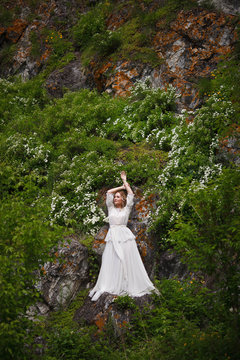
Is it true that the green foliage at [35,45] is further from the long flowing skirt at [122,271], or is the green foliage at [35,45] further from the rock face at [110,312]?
the rock face at [110,312]

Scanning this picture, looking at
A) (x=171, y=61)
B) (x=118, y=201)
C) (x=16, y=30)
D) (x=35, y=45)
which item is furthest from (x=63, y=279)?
(x=16, y=30)

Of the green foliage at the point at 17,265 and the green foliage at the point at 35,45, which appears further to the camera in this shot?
the green foliage at the point at 35,45

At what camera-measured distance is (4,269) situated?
13.8 ft

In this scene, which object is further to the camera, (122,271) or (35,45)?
(35,45)

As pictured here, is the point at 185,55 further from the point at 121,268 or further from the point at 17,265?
the point at 17,265

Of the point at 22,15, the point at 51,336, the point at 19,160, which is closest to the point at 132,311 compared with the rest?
the point at 51,336

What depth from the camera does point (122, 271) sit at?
692 cm

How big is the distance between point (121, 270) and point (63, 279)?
5.66ft

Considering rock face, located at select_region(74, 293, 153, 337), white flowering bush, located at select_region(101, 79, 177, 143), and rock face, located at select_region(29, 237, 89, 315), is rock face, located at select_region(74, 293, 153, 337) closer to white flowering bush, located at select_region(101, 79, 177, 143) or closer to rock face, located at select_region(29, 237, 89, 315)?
rock face, located at select_region(29, 237, 89, 315)

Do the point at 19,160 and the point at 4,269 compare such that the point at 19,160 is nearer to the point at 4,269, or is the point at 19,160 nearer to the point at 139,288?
the point at 139,288

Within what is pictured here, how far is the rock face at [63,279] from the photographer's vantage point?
24.6 feet

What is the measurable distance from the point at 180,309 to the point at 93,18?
17077 mm

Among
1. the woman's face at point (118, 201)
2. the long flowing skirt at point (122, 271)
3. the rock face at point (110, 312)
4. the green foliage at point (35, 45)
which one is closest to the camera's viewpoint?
the rock face at point (110, 312)

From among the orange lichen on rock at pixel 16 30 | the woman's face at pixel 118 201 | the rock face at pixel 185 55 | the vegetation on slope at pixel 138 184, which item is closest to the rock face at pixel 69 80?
the vegetation on slope at pixel 138 184
